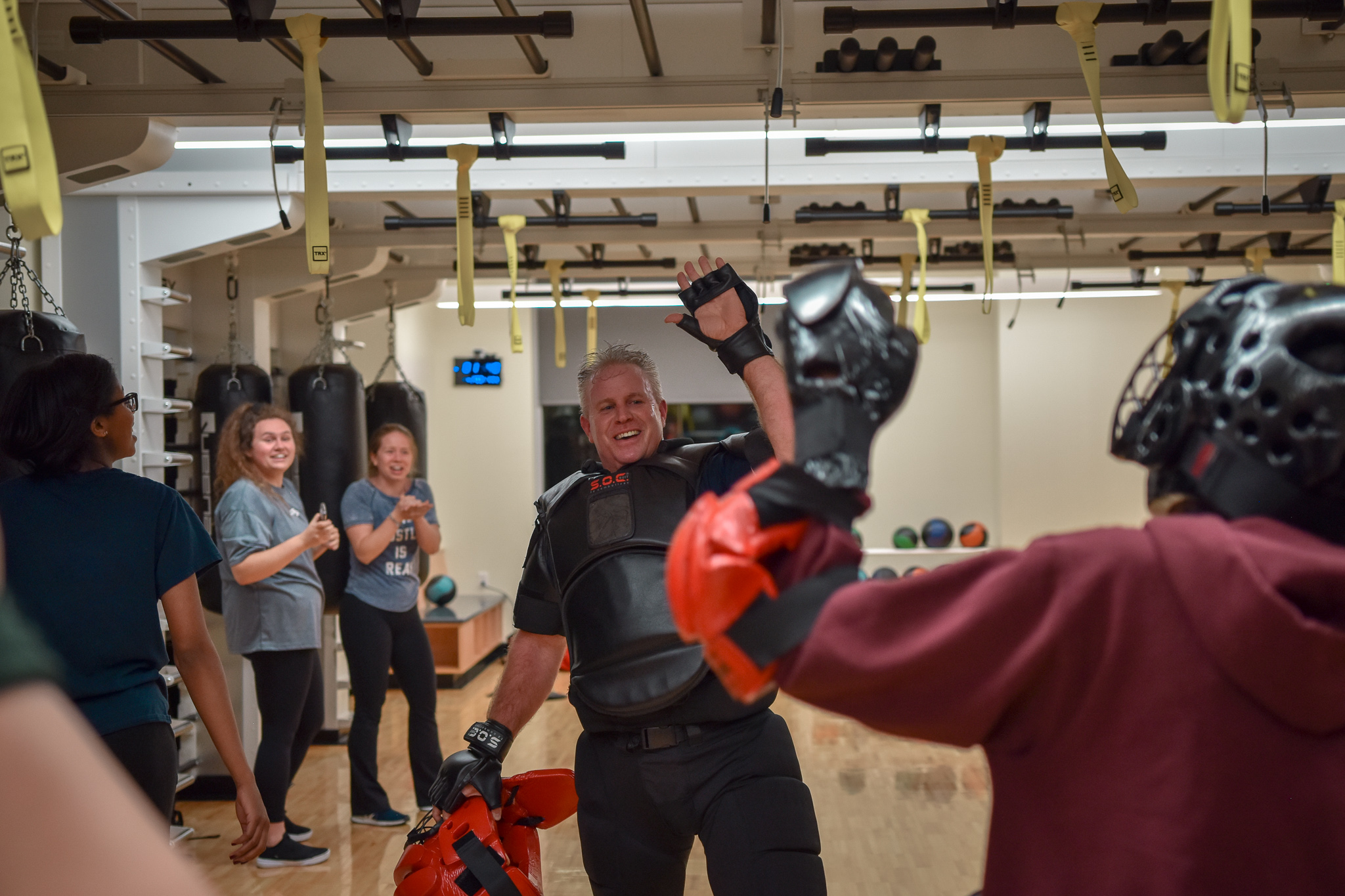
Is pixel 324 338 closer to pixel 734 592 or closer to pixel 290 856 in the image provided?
pixel 290 856

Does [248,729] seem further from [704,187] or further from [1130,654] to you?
[1130,654]

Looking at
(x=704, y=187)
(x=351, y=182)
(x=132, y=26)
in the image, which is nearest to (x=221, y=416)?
(x=351, y=182)

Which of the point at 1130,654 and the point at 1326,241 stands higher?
the point at 1326,241

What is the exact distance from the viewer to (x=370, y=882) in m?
4.05

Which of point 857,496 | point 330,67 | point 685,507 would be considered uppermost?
point 330,67

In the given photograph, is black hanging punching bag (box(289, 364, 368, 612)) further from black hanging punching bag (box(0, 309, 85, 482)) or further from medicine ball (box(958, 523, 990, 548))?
medicine ball (box(958, 523, 990, 548))

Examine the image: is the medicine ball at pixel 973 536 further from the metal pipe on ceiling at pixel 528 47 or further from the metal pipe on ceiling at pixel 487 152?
the metal pipe on ceiling at pixel 528 47

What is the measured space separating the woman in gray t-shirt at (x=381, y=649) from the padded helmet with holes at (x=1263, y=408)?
4.13 meters

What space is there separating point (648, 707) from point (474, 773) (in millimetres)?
355

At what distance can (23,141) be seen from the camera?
1045 millimetres

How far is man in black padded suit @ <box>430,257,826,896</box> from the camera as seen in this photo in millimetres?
1990

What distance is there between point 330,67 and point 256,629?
2.11 meters

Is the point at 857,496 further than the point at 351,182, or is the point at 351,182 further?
the point at 351,182

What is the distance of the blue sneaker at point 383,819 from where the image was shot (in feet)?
15.5
